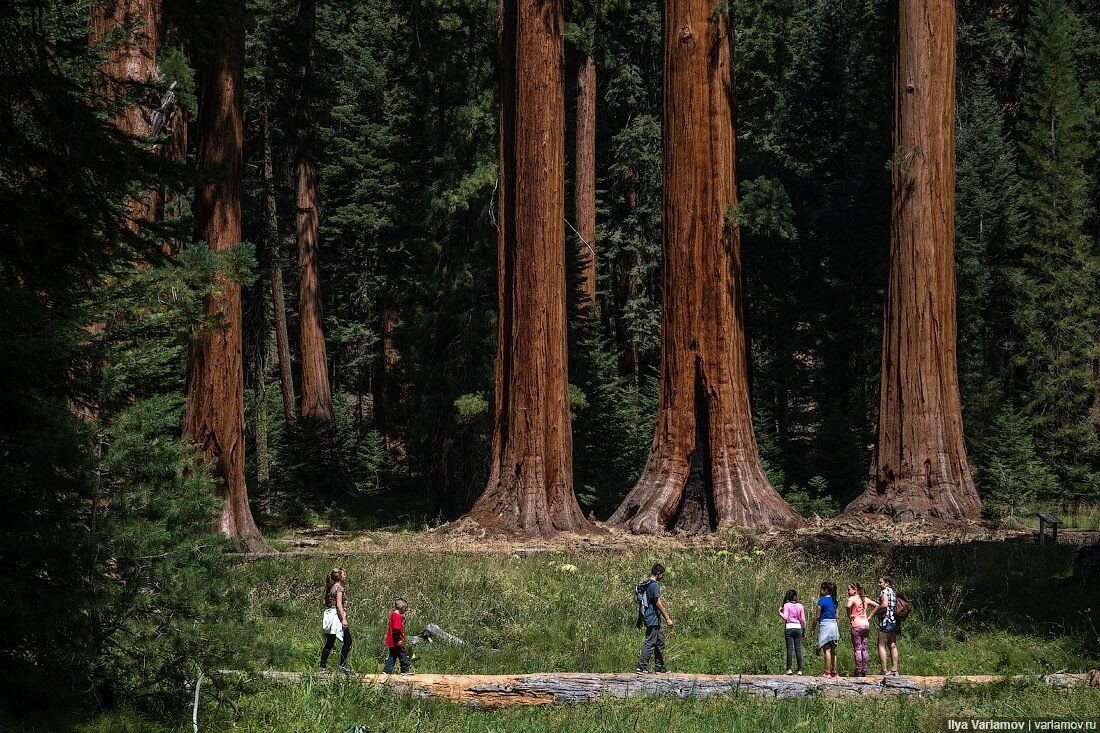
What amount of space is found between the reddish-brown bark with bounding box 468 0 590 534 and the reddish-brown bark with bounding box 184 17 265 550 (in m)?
4.10

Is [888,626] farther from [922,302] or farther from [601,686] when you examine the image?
[922,302]

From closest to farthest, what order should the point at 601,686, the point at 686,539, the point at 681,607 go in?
the point at 601,686 < the point at 681,607 < the point at 686,539

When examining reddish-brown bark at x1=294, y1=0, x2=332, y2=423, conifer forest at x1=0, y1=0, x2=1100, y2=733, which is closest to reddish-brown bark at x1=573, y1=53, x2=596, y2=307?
conifer forest at x1=0, y1=0, x2=1100, y2=733

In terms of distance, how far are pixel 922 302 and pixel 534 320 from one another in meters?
6.71

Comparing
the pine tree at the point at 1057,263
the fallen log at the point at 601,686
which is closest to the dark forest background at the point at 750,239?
the pine tree at the point at 1057,263

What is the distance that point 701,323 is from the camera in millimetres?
17750

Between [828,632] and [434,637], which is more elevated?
[828,632]

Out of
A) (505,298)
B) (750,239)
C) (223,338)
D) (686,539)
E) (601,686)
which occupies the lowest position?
(601,686)

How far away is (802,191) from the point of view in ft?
132

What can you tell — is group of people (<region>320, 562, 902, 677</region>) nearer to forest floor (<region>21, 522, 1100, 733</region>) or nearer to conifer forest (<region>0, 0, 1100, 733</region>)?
forest floor (<region>21, 522, 1100, 733</region>)

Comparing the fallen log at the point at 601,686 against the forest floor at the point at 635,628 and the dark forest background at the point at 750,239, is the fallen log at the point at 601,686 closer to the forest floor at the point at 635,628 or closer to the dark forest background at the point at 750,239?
the forest floor at the point at 635,628

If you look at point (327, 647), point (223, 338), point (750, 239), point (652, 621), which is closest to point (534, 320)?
point (223, 338)

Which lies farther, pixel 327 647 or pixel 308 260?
pixel 308 260

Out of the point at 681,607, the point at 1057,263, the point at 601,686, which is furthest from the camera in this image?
the point at 1057,263
